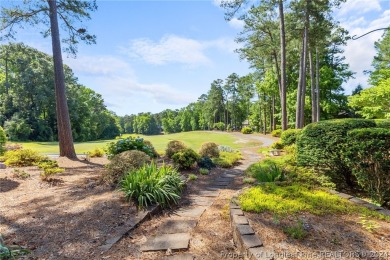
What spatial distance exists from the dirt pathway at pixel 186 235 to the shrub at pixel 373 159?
2363mm

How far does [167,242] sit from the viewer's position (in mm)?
2695

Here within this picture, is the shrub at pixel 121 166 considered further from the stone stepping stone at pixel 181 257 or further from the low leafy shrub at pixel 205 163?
the stone stepping stone at pixel 181 257

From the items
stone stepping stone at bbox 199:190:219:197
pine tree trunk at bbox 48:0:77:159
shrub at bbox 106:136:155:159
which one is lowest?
stone stepping stone at bbox 199:190:219:197

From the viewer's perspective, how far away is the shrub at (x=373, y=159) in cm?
344

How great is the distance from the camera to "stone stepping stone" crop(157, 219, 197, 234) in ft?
9.86

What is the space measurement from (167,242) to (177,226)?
459 mm

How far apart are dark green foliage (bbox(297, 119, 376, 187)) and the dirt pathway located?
7.56 ft

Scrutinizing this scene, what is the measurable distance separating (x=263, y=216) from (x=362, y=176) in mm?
2141

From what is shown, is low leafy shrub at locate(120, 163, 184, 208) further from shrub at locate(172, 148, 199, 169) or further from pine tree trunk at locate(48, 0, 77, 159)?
pine tree trunk at locate(48, 0, 77, 159)

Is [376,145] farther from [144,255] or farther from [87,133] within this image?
[87,133]

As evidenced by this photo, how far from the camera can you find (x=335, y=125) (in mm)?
4594

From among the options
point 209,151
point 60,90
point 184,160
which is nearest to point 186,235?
point 184,160

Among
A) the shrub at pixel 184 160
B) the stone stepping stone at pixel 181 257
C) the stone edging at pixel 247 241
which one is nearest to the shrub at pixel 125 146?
the shrub at pixel 184 160

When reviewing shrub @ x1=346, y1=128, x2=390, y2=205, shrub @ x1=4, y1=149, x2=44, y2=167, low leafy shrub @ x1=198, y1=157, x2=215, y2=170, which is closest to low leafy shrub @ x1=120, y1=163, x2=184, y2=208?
low leafy shrub @ x1=198, y1=157, x2=215, y2=170
